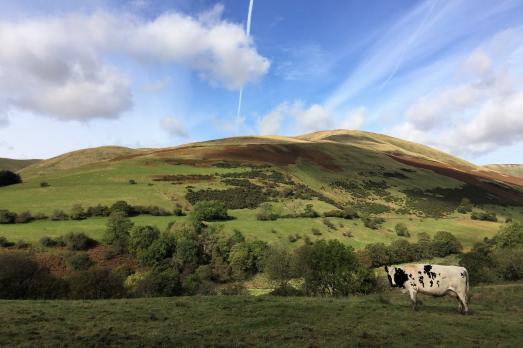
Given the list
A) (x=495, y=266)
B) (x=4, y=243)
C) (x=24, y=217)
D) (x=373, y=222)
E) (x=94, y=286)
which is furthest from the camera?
(x=373, y=222)

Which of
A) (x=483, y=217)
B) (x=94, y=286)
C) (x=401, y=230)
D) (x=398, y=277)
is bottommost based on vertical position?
(x=94, y=286)

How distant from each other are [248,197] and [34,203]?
4083cm

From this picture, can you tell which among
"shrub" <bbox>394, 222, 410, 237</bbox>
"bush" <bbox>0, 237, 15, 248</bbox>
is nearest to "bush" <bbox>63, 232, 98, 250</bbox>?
"bush" <bbox>0, 237, 15, 248</bbox>

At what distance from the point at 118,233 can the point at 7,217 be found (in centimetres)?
1983

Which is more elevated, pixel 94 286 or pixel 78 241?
pixel 78 241

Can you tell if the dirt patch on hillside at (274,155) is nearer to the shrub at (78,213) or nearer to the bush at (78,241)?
the shrub at (78,213)

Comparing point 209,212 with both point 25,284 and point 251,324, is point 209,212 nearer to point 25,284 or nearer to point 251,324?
point 25,284

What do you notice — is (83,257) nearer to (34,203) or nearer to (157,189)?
(34,203)

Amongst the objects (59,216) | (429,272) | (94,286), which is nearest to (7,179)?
(59,216)

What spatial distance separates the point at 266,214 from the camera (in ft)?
227

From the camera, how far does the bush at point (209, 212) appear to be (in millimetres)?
64625

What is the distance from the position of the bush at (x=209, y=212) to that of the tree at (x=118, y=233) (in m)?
11.2

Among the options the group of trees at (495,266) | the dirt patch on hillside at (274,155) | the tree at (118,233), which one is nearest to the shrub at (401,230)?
the group of trees at (495,266)

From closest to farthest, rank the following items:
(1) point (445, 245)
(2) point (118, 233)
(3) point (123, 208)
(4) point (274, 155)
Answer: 1. (2) point (118, 233)
2. (1) point (445, 245)
3. (3) point (123, 208)
4. (4) point (274, 155)
